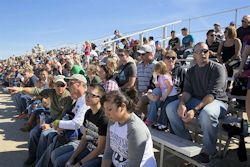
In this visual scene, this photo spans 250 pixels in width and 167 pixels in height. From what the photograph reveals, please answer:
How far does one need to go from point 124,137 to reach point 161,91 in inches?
78.5

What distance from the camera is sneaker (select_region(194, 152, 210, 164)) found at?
10.7 ft

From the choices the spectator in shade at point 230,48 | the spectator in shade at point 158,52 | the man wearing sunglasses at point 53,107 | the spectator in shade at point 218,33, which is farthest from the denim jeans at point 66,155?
the spectator in shade at point 158,52

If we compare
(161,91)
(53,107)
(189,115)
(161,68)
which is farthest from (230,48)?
(53,107)

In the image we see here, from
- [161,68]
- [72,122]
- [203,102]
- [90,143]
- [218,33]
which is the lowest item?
[90,143]

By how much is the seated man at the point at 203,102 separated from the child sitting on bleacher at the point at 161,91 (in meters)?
0.40

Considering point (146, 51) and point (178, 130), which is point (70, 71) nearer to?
point (146, 51)

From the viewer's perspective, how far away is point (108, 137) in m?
3.08

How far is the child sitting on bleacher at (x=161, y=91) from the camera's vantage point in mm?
4523

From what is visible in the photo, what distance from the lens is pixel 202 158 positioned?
10.8 ft

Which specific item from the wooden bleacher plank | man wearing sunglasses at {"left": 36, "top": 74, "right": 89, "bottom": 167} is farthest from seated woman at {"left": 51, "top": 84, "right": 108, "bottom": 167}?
the wooden bleacher plank

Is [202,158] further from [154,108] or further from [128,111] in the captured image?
[154,108]

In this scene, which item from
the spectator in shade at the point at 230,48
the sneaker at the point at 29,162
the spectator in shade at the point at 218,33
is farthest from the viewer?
the spectator in shade at the point at 218,33

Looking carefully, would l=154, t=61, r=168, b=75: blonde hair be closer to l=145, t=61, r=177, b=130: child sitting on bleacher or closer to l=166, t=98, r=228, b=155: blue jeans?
l=145, t=61, r=177, b=130: child sitting on bleacher

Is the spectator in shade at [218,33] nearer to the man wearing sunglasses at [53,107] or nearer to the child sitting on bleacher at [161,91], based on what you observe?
the child sitting on bleacher at [161,91]
